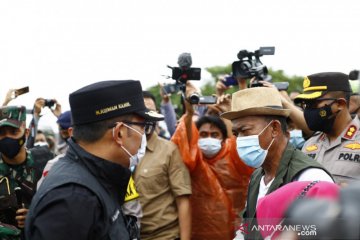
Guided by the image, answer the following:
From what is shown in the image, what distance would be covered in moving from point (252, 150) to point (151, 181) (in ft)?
5.64

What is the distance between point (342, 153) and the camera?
4234mm

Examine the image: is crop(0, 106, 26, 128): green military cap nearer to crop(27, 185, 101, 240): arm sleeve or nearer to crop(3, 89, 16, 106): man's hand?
crop(3, 89, 16, 106): man's hand

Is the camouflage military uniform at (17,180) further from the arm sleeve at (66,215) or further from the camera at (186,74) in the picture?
the arm sleeve at (66,215)

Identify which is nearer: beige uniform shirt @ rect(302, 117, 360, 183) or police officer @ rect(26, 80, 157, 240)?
police officer @ rect(26, 80, 157, 240)

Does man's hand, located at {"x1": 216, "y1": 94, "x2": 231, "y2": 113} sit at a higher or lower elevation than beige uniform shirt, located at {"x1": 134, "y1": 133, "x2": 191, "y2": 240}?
higher

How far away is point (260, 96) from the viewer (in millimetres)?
3607

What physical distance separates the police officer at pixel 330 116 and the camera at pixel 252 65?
27.4 inches

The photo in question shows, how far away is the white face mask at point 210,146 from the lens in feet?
18.9

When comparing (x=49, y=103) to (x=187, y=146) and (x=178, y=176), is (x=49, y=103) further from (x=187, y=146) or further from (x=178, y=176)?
(x=178, y=176)

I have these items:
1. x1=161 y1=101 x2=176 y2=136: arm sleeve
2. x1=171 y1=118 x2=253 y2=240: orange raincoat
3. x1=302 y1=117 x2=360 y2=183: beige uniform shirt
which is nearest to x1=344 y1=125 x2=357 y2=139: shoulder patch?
x1=302 y1=117 x2=360 y2=183: beige uniform shirt

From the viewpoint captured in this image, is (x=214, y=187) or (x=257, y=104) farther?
(x=214, y=187)

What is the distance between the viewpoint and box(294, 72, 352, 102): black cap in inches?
174

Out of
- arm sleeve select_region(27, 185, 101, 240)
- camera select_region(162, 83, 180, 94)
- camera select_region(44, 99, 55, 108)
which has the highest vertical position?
arm sleeve select_region(27, 185, 101, 240)

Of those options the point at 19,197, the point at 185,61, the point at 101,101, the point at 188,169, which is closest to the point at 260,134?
the point at 101,101
